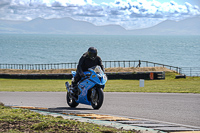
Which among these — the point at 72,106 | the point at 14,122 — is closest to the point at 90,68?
the point at 72,106

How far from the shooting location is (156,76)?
40.8 m

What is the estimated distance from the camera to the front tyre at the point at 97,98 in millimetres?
10953

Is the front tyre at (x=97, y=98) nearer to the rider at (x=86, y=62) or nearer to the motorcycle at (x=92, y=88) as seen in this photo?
the motorcycle at (x=92, y=88)

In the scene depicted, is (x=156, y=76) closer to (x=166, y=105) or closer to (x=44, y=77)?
(x=44, y=77)

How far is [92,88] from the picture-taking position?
37.3 feet

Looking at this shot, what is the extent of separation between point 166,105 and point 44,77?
34.3m

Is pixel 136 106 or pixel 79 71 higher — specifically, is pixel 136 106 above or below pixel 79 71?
below

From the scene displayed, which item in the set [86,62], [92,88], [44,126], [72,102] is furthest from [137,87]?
[44,126]

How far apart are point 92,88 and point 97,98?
359 millimetres

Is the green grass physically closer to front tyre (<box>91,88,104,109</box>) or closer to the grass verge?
front tyre (<box>91,88,104,109</box>)

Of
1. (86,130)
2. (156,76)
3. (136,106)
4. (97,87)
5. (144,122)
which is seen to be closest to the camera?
(86,130)

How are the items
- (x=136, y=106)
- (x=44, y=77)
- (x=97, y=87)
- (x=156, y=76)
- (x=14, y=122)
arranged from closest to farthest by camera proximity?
(x=14, y=122) < (x=97, y=87) < (x=136, y=106) < (x=156, y=76) < (x=44, y=77)

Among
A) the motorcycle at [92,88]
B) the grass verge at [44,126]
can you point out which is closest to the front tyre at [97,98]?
the motorcycle at [92,88]

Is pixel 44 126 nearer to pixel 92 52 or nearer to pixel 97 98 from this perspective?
pixel 97 98
